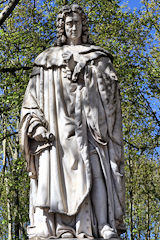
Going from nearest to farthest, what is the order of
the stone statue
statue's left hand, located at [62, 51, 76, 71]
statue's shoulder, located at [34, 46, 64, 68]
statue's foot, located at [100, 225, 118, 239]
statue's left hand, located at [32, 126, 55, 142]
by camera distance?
statue's foot, located at [100, 225, 118, 239] < the stone statue < statue's left hand, located at [32, 126, 55, 142] < statue's left hand, located at [62, 51, 76, 71] < statue's shoulder, located at [34, 46, 64, 68]

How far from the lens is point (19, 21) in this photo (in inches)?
955

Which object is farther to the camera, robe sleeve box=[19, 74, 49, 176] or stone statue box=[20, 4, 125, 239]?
robe sleeve box=[19, 74, 49, 176]

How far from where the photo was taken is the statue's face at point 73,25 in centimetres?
1038

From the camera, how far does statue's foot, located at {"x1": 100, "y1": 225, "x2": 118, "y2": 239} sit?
9258mm

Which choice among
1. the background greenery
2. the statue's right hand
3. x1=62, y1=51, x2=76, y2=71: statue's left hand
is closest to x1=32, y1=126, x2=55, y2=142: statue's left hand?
the statue's right hand

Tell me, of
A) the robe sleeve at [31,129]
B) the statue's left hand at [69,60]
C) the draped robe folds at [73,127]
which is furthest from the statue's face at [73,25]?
the robe sleeve at [31,129]

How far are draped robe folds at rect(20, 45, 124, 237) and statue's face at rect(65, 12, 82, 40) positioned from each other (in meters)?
0.21

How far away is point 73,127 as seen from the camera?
9.82 meters

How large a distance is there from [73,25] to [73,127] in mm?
1668

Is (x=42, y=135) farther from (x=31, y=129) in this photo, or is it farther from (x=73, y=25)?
(x=73, y=25)

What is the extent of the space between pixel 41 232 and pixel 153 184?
64.9ft

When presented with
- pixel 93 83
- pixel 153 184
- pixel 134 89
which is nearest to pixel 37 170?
pixel 93 83

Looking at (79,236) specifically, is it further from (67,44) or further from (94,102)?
(67,44)

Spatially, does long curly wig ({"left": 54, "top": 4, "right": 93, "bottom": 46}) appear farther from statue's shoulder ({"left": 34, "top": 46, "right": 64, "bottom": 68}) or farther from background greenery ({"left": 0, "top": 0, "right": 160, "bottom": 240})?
background greenery ({"left": 0, "top": 0, "right": 160, "bottom": 240})
